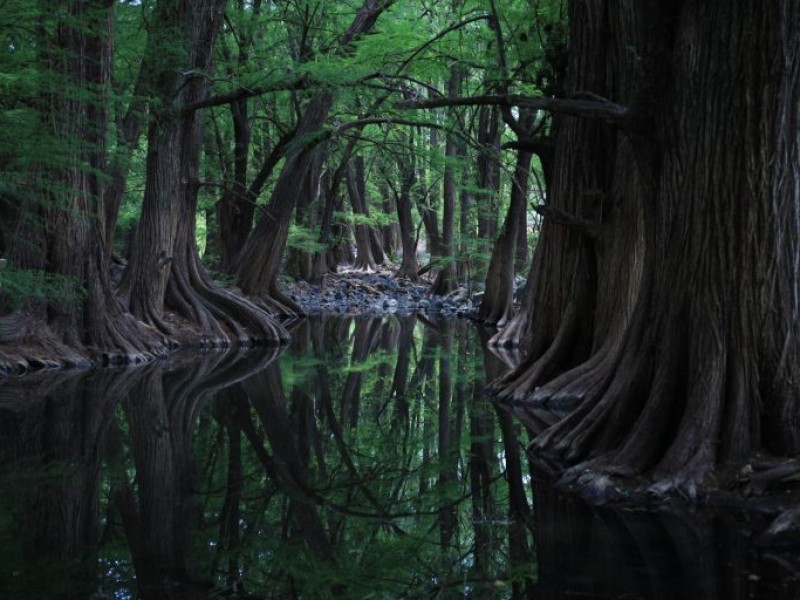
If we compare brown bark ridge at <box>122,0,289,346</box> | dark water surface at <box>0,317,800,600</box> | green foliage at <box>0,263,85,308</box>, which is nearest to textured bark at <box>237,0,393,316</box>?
brown bark ridge at <box>122,0,289,346</box>

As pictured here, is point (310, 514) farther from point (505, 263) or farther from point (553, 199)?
point (505, 263)

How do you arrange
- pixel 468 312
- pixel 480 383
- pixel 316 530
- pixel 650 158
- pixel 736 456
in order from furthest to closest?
pixel 468 312, pixel 480 383, pixel 650 158, pixel 736 456, pixel 316 530

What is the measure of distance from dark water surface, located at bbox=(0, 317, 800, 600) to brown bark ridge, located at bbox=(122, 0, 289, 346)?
5483 millimetres

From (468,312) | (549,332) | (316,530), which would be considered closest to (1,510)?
(316,530)

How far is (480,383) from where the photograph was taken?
11.7m

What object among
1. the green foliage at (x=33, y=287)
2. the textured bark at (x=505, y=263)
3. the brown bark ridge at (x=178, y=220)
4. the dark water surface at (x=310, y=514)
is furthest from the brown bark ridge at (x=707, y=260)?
the textured bark at (x=505, y=263)

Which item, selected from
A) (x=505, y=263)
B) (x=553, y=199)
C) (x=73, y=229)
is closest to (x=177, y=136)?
(x=73, y=229)

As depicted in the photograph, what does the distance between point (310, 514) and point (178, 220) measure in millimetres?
11774

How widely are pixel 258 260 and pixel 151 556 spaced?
55.5 feet

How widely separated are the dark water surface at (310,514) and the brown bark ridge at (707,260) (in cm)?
70

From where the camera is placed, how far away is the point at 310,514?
5480 millimetres

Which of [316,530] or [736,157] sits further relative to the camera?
[736,157]

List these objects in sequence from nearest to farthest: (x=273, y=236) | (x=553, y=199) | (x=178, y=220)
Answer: (x=553, y=199) → (x=178, y=220) → (x=273, y=236)

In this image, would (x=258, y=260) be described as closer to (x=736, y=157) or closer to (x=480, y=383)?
(x=480, y=383)
